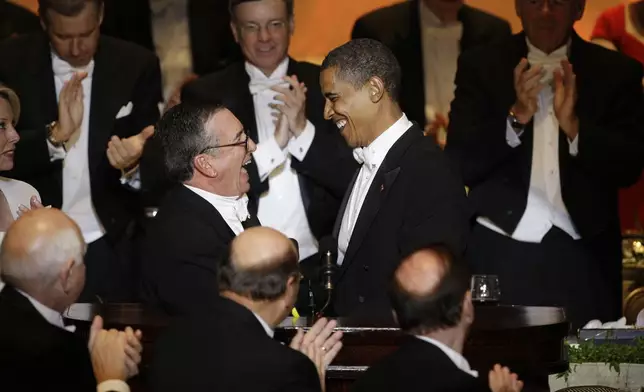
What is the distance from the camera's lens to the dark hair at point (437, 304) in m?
3.13

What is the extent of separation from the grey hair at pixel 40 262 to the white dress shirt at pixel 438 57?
3636 millimetres

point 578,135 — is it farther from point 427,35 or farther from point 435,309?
point 435,309

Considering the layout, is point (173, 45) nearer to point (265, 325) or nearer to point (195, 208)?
point (195, 208)

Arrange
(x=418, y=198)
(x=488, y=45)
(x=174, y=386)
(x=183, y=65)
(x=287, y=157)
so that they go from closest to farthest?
(x=174, y=386), (x=418, y=198), (x=287, y=157), (x=488, y=45), (x=183, y=65)

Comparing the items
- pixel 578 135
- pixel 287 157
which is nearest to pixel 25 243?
pixel 287 157

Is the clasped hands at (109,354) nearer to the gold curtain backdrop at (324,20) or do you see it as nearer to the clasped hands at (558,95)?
the clasped hands at (558,95)

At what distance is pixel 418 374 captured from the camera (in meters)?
3.07

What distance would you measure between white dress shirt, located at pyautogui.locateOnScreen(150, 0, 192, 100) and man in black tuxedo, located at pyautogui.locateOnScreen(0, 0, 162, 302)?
1.52 feet

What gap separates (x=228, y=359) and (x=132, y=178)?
114 inches

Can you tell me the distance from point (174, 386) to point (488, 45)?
3.64 metres

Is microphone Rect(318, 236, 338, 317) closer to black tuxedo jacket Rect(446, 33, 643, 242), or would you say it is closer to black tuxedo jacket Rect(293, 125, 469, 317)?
black tuxedo jacket Rect(293, 125, 469, 317)

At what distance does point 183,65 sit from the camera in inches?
265

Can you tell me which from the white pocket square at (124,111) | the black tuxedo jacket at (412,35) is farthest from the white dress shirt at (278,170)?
the black tuxedo jacket at (412,35)

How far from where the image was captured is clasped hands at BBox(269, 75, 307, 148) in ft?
18.5
